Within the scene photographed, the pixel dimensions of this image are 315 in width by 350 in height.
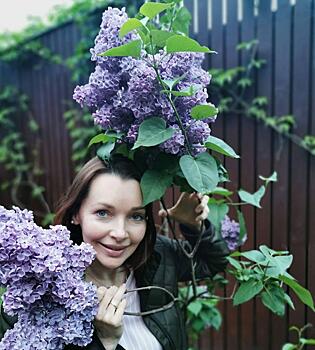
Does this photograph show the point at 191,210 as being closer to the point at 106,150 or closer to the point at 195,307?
the point at 106,150

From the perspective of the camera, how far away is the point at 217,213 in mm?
949

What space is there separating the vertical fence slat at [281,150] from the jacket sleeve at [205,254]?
663 mm

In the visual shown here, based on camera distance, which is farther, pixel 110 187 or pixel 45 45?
pixel 45 45

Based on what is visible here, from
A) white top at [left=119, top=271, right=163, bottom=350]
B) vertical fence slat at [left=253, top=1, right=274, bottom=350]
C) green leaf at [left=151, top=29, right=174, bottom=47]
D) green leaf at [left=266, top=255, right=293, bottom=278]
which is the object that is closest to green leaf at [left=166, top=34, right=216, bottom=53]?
green leaf at [left=151, top=29, right=174, bottom=47]

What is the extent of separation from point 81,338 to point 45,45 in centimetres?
247

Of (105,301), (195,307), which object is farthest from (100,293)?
(195,307)

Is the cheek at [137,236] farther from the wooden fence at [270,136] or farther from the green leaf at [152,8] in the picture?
the wooden fence at [270,136]

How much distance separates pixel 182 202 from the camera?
91cm

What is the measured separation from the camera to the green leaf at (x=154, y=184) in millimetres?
686

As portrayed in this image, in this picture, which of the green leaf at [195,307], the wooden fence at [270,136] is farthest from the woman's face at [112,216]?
the wooden fence at [270,136]

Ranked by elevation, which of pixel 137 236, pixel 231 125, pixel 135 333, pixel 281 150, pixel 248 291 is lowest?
pixel 135 333

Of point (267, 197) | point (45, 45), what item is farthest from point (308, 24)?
point (45, 45)

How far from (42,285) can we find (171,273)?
413mm

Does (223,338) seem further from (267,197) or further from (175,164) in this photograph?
(175,164)
